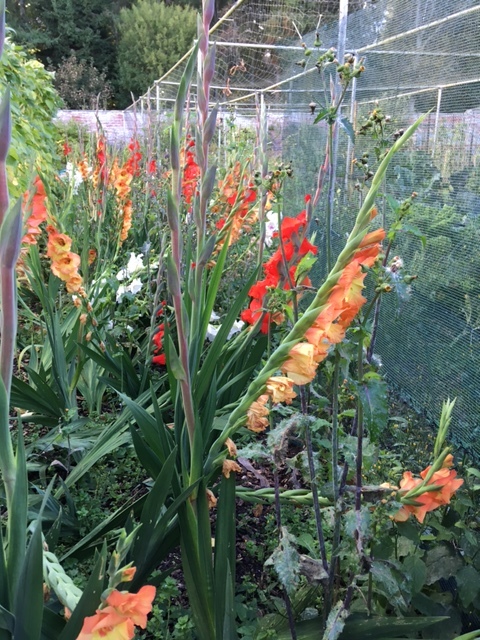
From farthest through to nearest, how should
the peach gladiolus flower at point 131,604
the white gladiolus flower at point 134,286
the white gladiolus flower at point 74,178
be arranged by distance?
1. the white gladiolus flower at point 74,178
2. the white gladiolus flower at point 134,286
3. the peach gladiolus flower at point 131,604

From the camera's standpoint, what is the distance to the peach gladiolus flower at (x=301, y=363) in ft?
2.49

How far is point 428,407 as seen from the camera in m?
2.45

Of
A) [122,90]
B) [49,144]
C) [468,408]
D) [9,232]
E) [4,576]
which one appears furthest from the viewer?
[122,90]

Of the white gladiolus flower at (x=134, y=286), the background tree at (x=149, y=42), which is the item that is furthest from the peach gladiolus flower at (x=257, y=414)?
the background tree at (x=149, y=42)

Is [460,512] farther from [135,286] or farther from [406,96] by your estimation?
[406,96]

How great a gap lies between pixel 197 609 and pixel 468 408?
1.43m

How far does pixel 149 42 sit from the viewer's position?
2502 cm

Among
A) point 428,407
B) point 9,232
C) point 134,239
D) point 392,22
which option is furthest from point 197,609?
point 392,22

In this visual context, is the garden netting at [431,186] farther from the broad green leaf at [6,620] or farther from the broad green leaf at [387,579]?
the broad green leaf at [6,620]

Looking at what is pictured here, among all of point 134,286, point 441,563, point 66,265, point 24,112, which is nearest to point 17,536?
point 441,563

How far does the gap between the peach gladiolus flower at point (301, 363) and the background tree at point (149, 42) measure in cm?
2620

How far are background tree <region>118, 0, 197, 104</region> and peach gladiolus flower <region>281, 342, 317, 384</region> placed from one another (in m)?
26.2

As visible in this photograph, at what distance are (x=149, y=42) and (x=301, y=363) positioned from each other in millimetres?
27482

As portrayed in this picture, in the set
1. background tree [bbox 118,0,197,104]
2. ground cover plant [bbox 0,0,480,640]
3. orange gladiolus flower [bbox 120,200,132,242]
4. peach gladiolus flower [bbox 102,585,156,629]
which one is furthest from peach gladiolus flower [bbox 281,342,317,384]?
background tree [bbox 118,0,197,104]
